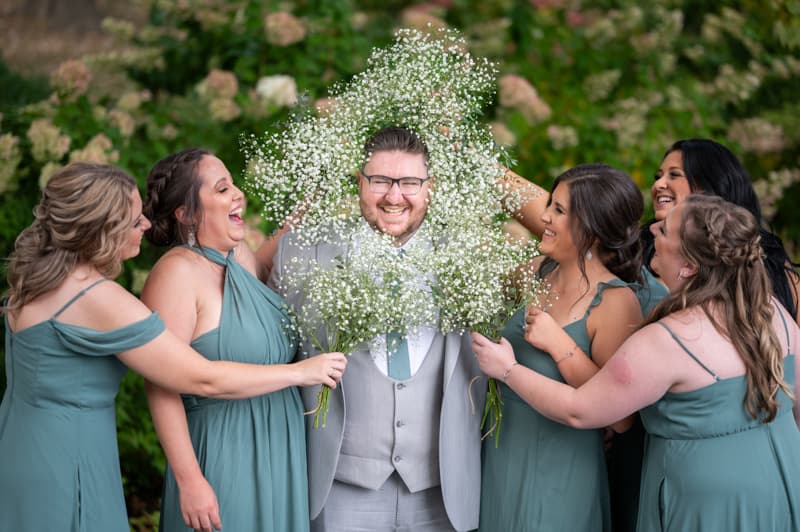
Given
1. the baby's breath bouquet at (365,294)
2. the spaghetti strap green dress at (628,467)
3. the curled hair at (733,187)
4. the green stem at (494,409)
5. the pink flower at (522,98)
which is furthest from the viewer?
the pink flower at (522,98)

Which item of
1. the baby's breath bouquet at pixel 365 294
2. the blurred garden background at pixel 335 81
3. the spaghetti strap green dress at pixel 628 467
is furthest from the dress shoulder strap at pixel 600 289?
the blurred garden background at pixel 335 81

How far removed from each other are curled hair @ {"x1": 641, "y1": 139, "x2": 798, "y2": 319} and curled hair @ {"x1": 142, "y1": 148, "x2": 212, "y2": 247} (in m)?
2.25

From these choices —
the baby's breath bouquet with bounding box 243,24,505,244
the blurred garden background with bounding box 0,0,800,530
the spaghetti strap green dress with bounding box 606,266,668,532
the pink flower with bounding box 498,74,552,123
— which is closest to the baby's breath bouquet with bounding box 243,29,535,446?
the baby's breath bouquet with bounding box 243,24,505,244

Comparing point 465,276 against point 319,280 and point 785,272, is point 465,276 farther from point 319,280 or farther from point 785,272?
point 785,272

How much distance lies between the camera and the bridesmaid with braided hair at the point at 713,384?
2.96 m

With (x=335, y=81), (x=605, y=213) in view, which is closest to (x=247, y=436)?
(x=605, y=213)

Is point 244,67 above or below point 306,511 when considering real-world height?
above

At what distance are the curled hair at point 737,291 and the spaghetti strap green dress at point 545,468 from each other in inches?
16.3

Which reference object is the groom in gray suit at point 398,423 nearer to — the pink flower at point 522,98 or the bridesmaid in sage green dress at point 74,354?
the bridesmaid in sage green dress at point 74,354

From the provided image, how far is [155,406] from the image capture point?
3.20 meters

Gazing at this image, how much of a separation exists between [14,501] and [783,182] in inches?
236

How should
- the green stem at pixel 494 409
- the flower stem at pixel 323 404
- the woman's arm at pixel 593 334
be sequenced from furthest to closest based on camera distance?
the green stem at pixel 494 409, the flower stem at pixel 323 404, the woman's arm at pixel 593 334

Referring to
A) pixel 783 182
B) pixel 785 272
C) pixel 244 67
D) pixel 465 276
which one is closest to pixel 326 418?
pixel 465 276

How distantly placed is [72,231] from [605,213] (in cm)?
201
